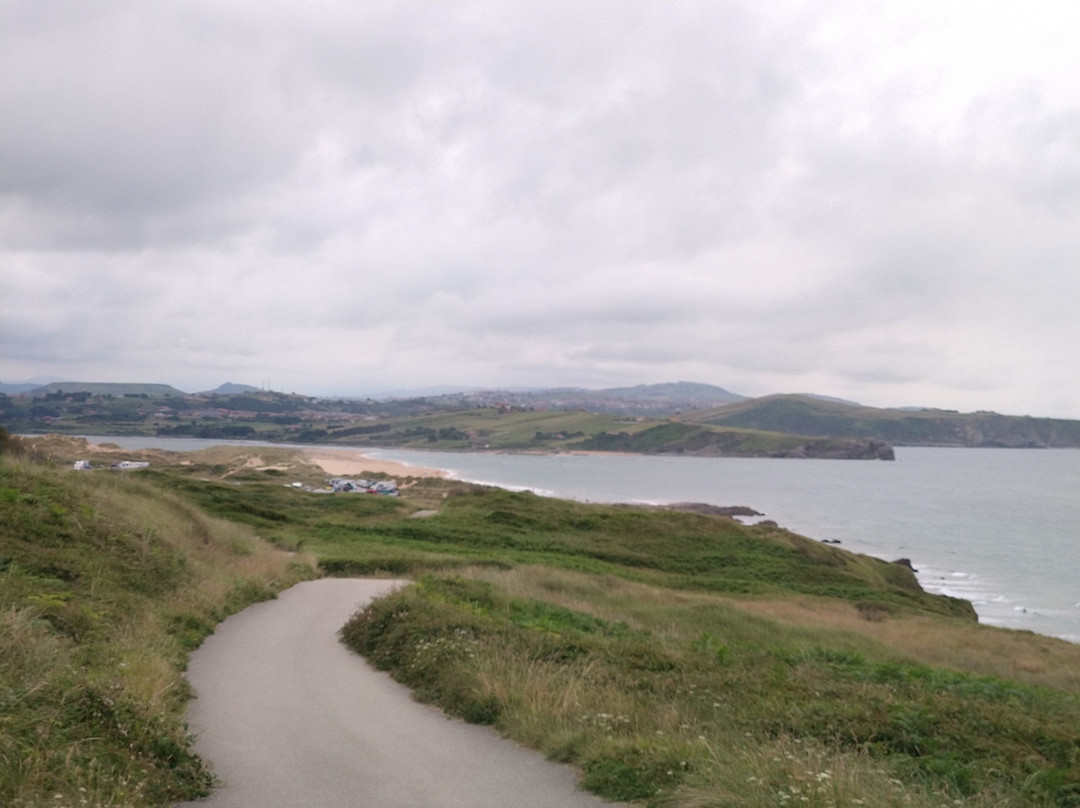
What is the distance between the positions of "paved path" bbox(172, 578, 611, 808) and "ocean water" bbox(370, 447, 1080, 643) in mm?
39087

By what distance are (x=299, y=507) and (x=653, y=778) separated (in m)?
45.8

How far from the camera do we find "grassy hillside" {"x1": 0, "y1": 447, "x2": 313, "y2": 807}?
5.72 m

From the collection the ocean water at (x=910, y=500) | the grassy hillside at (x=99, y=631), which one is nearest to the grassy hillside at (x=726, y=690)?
the grassy hillside at (x=99, y=631)

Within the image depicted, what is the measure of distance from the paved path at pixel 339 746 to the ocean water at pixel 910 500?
39.4m

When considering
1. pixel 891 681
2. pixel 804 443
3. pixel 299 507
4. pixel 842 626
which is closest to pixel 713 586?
pixel 842 626

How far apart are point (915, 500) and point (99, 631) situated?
109m

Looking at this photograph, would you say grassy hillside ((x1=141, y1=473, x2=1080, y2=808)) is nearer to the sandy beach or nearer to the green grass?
the green grass

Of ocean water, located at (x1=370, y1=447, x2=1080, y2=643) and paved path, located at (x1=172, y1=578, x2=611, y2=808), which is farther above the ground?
paved path, located at (x1=172, y1=578, x2=611, y2=808)

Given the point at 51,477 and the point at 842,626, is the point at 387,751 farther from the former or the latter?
the point at 842,626

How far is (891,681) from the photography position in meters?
11.8

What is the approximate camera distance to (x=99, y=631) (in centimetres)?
1066

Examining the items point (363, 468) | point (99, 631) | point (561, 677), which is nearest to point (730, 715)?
point (561, 677)

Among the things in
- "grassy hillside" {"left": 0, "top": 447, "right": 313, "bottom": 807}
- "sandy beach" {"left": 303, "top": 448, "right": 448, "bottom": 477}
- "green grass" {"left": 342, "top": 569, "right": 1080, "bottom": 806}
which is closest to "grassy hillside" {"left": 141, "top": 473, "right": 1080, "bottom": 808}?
"green grass" {"left": 342, "top": 569, "right": 1080, "bottom": 806}

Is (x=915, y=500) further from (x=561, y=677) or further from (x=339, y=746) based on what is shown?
(x=339, y=746)
